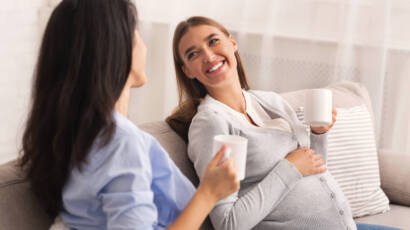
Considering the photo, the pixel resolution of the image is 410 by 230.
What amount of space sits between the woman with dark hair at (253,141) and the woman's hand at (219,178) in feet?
0.97

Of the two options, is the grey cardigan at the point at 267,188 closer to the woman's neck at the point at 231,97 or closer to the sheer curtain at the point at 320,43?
the woman's neck at the point at 231,97

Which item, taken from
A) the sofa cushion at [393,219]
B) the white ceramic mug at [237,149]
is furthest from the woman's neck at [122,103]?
the sofa cushion at [393,219]

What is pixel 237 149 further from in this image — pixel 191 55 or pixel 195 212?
pixel 191 55

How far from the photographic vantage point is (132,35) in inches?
39.8

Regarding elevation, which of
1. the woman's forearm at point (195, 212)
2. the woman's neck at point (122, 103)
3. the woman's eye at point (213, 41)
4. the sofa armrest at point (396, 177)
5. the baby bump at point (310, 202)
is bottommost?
the sofa armrest at point (396, 177)

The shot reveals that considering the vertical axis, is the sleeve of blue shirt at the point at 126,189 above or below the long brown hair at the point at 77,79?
below

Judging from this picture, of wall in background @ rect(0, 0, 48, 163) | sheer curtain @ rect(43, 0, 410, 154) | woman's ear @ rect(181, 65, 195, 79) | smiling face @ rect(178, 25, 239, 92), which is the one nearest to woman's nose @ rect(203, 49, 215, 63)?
smiling face @ rect(178, 25, 239, 92)

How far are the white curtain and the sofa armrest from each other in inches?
14.6

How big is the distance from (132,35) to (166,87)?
1.77 meters

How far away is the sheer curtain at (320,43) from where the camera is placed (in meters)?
2.25

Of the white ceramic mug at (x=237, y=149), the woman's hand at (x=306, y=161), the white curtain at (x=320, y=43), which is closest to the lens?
the white ceramic mug at (x=237, y=149)

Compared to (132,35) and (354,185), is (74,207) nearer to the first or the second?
(132,35)

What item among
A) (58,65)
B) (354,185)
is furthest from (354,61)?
(58,65)

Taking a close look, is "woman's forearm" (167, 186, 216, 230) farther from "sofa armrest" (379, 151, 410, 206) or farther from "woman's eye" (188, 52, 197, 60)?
"sofa armrest" (379, 151, 410, 206)
